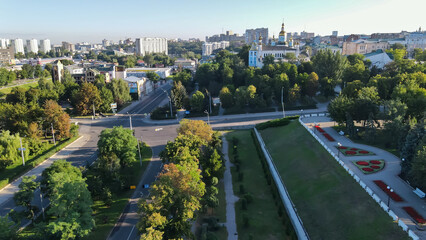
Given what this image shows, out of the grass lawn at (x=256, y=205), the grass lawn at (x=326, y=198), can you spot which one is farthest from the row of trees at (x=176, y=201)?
the grass lawn at (x=326, y=198)

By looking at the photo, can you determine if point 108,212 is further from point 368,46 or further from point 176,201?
point 368,46

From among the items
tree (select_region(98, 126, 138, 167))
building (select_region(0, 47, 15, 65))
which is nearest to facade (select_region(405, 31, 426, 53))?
tree (select_region(98, 126, 138, 167))

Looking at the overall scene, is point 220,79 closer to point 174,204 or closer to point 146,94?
point 146,94

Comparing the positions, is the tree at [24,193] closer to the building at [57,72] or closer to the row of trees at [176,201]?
the row of trees at [176,201]

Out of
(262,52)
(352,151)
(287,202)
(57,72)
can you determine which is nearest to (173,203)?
(287,202)

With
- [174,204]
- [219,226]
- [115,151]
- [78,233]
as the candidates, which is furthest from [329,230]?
[115,151]

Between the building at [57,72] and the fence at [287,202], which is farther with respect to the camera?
the building at [57,72]
